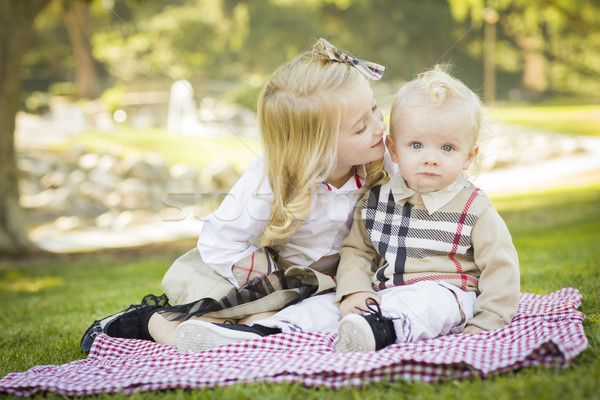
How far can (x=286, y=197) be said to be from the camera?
2.15 meters

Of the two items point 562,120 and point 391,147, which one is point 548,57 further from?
point 391,147

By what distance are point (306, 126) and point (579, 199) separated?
23.0ft

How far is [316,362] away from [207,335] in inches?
17.8

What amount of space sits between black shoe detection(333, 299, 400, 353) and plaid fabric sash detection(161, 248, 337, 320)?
0.39 meters

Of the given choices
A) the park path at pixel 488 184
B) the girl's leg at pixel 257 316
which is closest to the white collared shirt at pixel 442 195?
the girl's leg at pixel 257 316

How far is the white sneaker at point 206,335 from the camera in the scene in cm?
187

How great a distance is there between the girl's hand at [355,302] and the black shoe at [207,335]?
292mm

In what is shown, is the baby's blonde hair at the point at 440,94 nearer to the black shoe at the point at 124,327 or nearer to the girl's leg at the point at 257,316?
the girl's leg at the point at 257,316

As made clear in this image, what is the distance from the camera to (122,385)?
5.05 feet

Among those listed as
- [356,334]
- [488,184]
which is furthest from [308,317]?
[488,184]

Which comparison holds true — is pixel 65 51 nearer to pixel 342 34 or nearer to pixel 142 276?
pixel 342 34

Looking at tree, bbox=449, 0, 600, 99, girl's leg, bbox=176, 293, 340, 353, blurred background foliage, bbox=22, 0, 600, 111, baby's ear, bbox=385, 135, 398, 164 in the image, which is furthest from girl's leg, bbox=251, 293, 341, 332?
tree, bbox=449, 0, 600, 99

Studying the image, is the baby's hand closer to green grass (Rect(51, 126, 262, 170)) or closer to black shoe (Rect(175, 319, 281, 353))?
black shoe (Rect(175, 319, 281, 353))

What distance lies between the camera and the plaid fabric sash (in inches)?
82.4
